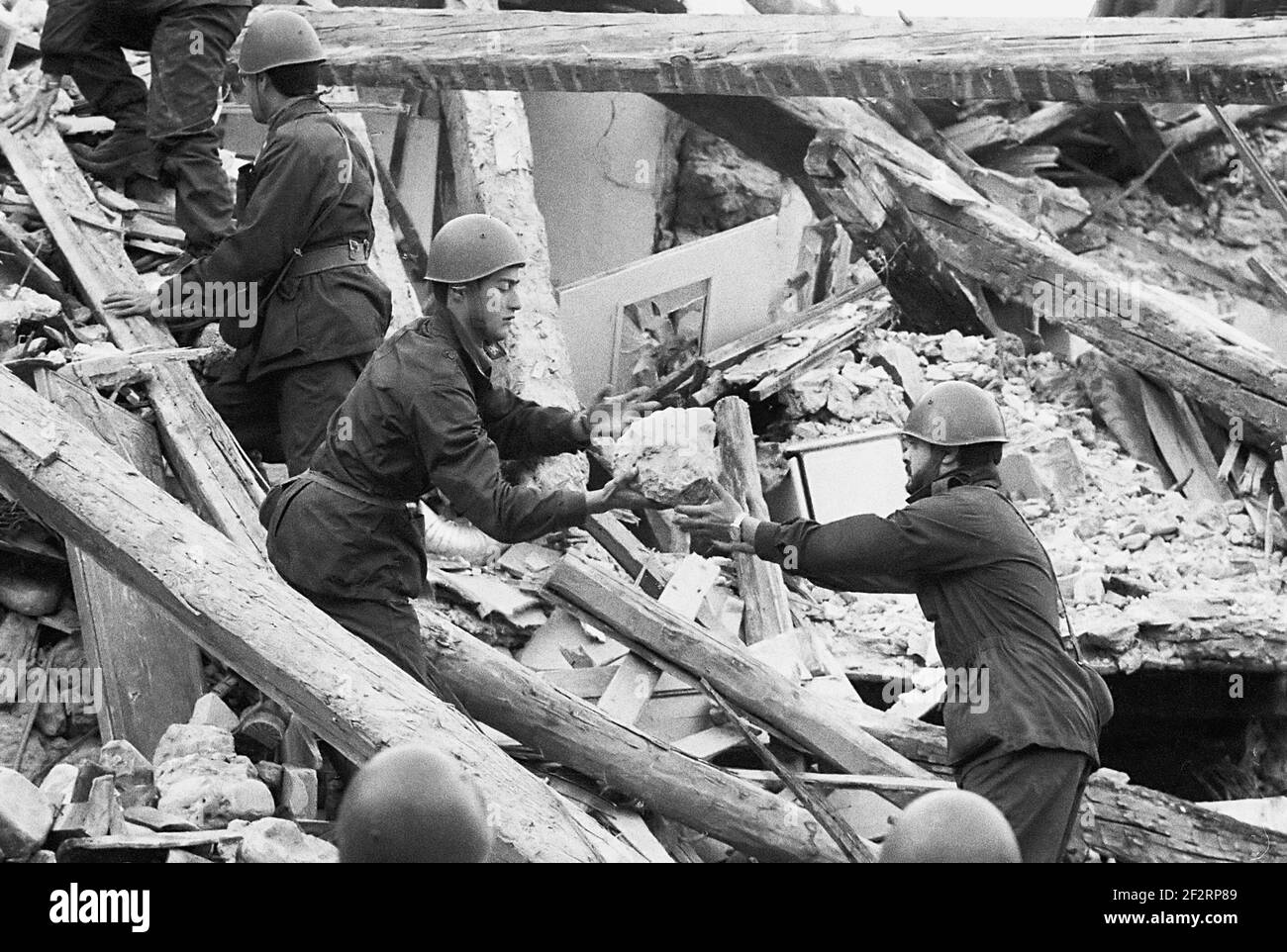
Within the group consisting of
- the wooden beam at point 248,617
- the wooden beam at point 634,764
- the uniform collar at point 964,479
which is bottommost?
the wooden beam at point 634,764

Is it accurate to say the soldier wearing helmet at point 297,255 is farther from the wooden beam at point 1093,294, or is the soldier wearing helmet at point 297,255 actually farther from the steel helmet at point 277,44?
the wooden beam at point 1093,294

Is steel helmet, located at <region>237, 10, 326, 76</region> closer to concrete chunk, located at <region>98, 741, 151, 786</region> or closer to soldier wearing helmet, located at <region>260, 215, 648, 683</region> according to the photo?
soldier wearing helmet, located at <region>260, 215, 648, 683</region>

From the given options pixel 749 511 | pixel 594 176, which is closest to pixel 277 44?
pixel 749 511

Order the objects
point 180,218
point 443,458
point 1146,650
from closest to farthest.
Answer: point 443,458 → point 180,218 → point 1146,650

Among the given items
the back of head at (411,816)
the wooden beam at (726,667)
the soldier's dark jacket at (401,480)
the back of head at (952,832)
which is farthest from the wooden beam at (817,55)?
the back of head at (411,816)

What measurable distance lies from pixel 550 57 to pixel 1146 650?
3.75 meters

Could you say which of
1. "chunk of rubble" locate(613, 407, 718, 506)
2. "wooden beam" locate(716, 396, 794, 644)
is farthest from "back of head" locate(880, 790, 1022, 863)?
"wooden beam" locate(716, 396, 794, 644)

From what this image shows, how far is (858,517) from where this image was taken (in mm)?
4930

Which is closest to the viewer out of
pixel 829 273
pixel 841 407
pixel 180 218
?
pixel 180 218

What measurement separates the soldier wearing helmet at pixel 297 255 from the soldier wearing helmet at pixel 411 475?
69cm

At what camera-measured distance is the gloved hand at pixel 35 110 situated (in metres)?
7.28

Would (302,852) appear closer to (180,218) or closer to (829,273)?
(180,218)

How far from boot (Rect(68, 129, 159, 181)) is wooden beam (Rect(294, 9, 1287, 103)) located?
3.37 feet

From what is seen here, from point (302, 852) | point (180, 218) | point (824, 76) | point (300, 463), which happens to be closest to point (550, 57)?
point (824, 76)
